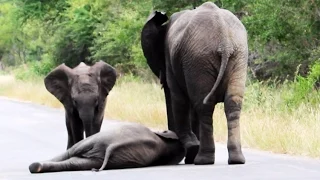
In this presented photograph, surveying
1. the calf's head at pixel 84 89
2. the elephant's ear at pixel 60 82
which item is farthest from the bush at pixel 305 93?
the elephant's ear at pixel 60 82

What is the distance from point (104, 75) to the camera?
15.7m

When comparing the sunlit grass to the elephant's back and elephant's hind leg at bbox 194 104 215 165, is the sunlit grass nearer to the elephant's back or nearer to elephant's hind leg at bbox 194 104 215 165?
elephant's hind leg at bbox 194 104 215 165

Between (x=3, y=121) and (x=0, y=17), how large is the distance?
75740 millimetres

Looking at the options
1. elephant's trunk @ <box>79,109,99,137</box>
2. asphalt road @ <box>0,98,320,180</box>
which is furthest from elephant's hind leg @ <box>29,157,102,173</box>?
elephant's trunk @ <box>79,109,99,137</box>

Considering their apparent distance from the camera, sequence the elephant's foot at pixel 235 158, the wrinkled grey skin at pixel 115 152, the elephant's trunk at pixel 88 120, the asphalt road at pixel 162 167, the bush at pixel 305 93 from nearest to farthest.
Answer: the asphalt road at pixel 162 167 → the wrinkled grey skin at pixel 115 152 → the elephant's foot at pixel 235 158 → the elephant's trunk at pixel 88 120 → the bush at pixel 305 93

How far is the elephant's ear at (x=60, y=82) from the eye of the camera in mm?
15500

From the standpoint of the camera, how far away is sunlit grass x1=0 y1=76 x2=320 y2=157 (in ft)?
48.1

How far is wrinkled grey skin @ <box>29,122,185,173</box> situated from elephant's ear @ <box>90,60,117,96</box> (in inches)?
133

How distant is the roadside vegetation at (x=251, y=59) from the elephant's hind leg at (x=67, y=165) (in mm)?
3512

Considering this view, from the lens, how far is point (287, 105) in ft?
66.8

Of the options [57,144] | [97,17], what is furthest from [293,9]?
[97,17]

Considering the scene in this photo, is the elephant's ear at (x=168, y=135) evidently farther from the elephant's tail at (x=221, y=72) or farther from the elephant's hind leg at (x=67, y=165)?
the elephant's hind leg at (x=67, y=165)

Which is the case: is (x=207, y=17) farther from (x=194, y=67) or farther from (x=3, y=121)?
(x=3, y=121)

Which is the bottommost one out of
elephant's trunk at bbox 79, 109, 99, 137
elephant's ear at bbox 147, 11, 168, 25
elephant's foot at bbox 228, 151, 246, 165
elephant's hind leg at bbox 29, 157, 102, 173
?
elephant's trunk at bbox 79, 109, 99, 137
